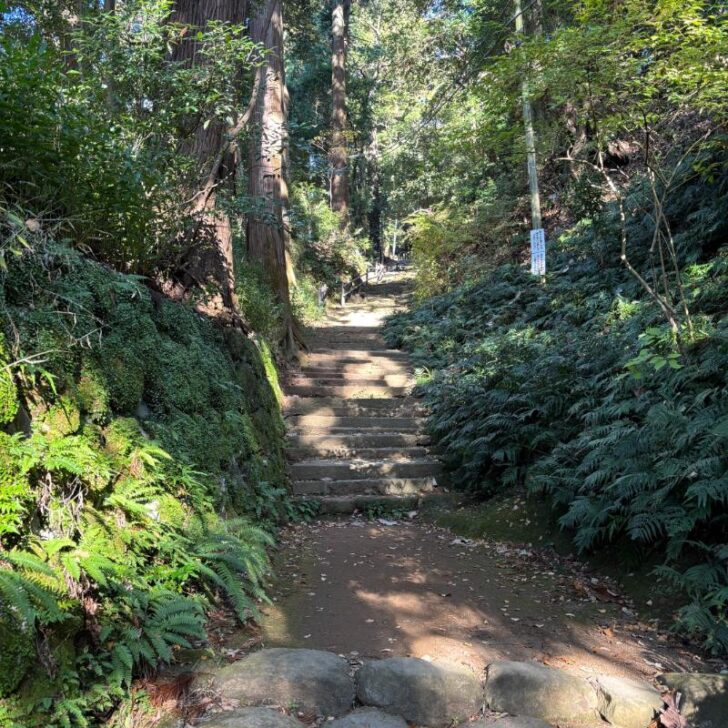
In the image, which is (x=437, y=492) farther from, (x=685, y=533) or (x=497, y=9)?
(x=497, y=9)

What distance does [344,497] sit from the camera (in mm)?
6566

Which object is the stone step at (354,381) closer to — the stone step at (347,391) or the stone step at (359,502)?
the stone step at (347,391)

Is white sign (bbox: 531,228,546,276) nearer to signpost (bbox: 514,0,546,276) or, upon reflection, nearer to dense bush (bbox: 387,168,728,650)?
signpost (bbox: 514,0,546,276)

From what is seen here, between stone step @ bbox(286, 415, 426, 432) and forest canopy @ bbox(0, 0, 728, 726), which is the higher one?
forest canopy @ bbox(0, 0, 728, 726)

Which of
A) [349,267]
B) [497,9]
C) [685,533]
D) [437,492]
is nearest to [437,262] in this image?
[349,267]

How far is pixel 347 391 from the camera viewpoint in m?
9.35

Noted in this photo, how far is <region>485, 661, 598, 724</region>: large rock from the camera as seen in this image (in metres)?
2.90

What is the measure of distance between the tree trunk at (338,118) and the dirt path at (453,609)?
51.8ft

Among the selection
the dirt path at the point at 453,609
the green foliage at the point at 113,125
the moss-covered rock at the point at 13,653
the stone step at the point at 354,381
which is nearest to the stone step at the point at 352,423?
the stone step at the point at 354,381

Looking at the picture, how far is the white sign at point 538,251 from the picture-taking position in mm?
10617

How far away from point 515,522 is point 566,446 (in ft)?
3.07

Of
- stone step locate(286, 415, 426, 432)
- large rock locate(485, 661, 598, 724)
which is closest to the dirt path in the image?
large rock locate(485, 661, 598, 724)

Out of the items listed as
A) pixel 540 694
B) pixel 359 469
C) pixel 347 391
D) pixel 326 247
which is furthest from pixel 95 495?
pixel 326 247

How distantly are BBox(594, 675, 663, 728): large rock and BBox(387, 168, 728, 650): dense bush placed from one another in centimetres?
78
